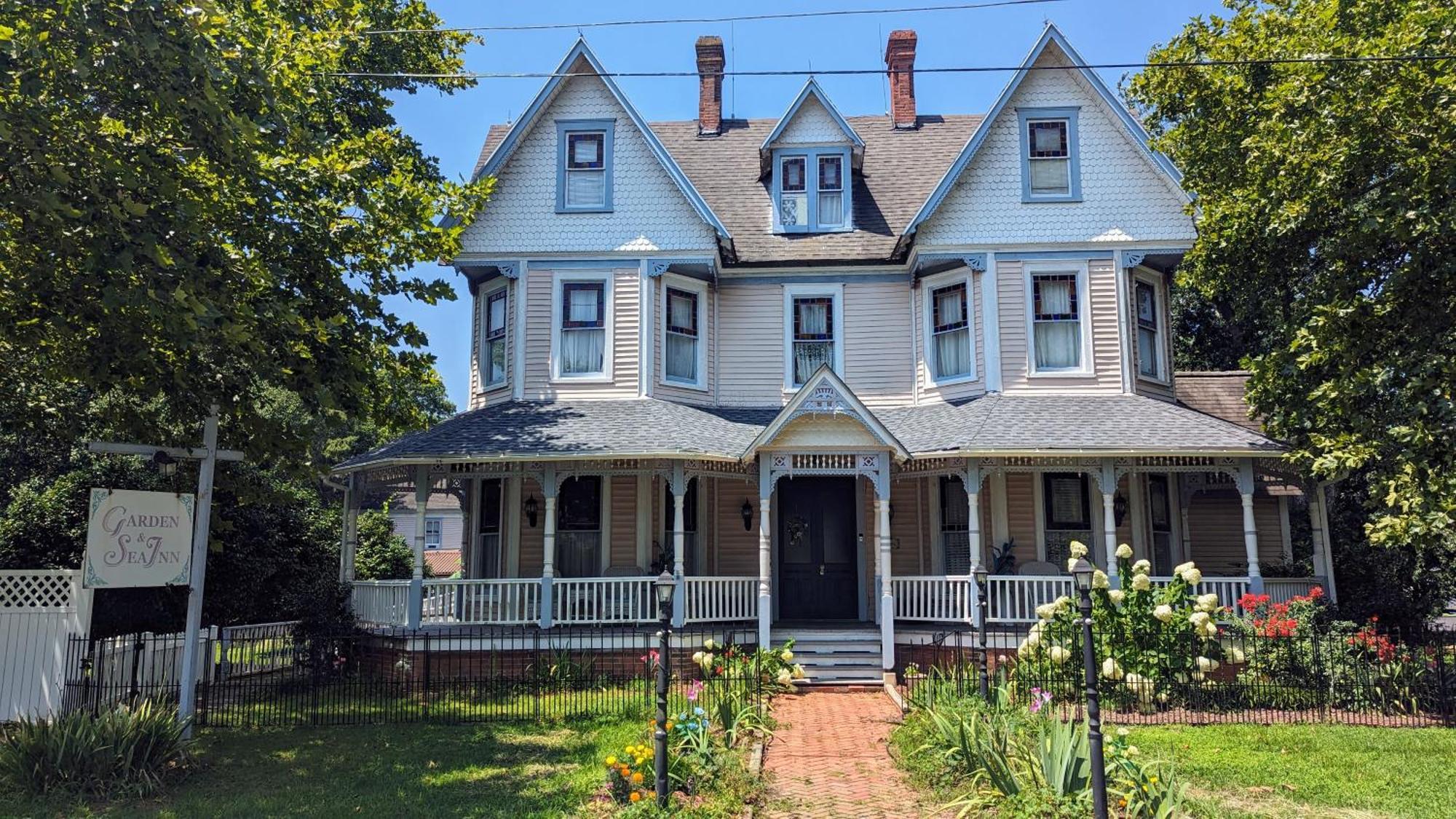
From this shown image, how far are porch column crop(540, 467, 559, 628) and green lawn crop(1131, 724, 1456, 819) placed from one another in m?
9.10

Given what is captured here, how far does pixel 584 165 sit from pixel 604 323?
338 cm

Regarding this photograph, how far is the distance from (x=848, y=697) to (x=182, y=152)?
37.1 feet

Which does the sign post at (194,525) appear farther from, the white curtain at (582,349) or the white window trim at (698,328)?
the white window trim at (698,328)

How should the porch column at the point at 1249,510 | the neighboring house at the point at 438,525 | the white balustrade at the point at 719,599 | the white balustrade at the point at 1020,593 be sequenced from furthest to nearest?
the neighboring house at the point at 438,525 < the white balustrade at the point at 719,599 < the porch column at the point at 1249,510 < the white balustrade at the point at 1020,593

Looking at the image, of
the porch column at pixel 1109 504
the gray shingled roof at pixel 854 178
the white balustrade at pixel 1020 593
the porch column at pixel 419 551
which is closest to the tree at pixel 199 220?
the porch column at pixel 419 551

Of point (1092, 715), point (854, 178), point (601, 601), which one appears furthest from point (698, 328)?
point (1092, 715)

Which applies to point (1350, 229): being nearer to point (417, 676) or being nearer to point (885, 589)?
point (885, 589)

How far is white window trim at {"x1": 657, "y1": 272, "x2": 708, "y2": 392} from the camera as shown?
17.9 m

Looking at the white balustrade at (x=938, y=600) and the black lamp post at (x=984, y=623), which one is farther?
the white balustrade at (x=938, y=600)

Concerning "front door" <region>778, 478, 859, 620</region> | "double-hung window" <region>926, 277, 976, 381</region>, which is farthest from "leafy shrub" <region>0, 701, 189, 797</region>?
"double-hung window" <region>926, 277, 976, 381</region>

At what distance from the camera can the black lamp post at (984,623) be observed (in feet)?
37.8

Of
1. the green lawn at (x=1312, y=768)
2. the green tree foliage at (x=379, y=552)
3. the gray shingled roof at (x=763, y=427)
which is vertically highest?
the gray shingled roof at (x=763, y=427)

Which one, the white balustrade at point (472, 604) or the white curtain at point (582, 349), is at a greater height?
the white curtain at point (582, 349)

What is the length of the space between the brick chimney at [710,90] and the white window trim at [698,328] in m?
5.67
